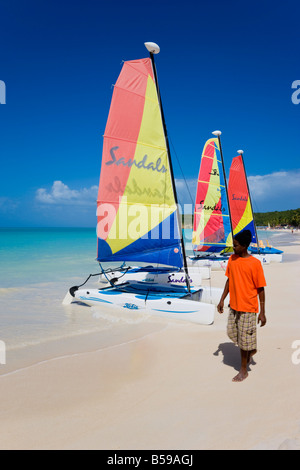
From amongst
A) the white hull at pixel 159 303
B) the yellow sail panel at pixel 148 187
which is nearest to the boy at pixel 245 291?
the white hull at pixel 159 303

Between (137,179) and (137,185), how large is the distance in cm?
14

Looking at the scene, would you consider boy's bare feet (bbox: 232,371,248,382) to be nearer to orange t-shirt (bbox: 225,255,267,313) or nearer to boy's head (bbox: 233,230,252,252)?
orange t-shirt (bbox: 225,255,267,313)

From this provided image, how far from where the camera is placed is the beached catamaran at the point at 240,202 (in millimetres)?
15617

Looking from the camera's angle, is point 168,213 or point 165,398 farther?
point 168,213

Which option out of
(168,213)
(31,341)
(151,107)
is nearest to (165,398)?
(31,341)

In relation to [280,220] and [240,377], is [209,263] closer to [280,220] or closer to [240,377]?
[240,377]

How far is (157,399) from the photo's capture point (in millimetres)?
3131

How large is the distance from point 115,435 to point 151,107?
654 centimetres

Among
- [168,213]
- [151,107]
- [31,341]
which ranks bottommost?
[31,341]

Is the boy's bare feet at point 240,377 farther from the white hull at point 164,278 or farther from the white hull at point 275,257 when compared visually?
the white hull at point 275,257

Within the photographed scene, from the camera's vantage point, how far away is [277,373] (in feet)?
11.8

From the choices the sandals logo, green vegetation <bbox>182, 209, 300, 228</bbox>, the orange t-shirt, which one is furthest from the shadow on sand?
green vegetation <bbox>182, 209, 300, 228</bbox>
